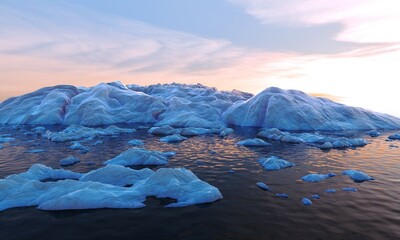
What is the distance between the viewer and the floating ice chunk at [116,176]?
1589 centimetres

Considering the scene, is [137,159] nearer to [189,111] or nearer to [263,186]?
[263,186]

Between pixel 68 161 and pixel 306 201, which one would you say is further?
pixel 68 161

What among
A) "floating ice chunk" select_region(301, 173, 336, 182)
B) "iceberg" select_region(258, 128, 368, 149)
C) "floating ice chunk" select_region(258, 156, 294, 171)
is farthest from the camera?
"iceberg" select_region(258, 128, 368, 149)

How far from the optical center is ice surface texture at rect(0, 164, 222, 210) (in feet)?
41.6

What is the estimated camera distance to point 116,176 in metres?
16.2

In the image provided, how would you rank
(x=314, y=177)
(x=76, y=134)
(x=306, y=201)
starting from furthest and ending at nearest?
(x=76, y=134) < (x=314, y=177) < (x=306, y=201)

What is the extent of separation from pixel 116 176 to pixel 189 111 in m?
→ 41.4

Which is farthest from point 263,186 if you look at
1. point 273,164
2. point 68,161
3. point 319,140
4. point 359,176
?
point 319,140

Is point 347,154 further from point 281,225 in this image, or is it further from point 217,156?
point 281,225

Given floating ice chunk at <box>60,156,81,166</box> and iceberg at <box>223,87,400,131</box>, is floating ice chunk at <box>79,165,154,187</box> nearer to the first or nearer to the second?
floating ice chunk at <box>60,156,81,166</box>

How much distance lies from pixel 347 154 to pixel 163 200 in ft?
64.7

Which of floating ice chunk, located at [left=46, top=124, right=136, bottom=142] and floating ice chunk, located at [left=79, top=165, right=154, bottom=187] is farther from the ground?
floating ice chunk, located at [left=79, top=165, right=154, bottom=187]

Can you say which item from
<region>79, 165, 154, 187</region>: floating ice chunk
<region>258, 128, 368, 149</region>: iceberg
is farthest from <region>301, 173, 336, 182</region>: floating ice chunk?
<region>258, 128, 368, 149</region>: iceberg

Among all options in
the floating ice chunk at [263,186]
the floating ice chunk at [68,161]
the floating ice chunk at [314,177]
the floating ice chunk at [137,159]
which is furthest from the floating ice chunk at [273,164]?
the floating ice chunk at [68,161]
